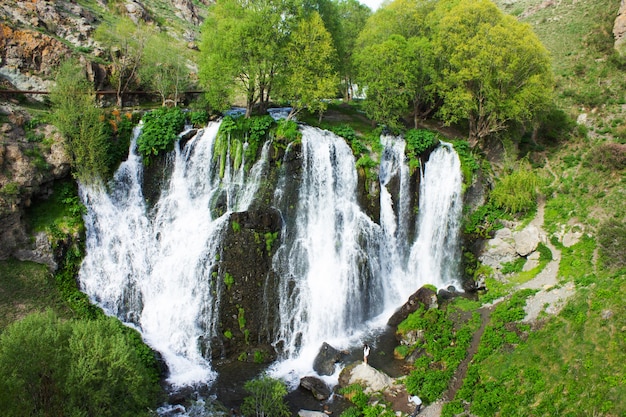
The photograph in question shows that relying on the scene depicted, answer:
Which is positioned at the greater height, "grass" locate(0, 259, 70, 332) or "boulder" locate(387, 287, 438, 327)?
"grass" locate(0, 259, 70, 332)

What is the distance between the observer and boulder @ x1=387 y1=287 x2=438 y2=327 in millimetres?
23858

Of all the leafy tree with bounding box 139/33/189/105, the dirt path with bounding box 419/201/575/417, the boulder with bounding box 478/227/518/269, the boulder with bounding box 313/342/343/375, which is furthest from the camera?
the leafy tree with bounding box 139/33/189/105

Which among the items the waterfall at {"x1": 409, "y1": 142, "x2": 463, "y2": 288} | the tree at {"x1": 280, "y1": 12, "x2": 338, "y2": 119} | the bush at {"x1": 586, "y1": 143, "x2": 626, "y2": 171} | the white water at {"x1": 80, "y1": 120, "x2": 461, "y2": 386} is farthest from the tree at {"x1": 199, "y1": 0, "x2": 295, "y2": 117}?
the bush at {"x1": 586, "y1": 143, "x2": 626, "y2": 171}

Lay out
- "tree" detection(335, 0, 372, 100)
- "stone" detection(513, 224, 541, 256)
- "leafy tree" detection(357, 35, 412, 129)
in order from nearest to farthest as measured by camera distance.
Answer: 1. "stone" detection(513, 224, 541, 256)
2. "leafy tree" detection(357, 35, 412, 129)
3. "tree" detection(335, 0, 372, 100)

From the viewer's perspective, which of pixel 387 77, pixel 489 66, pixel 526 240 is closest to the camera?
pixel 526 240

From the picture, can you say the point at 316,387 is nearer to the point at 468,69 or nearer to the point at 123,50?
the point at 468,69

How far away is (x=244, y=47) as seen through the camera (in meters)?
26.8

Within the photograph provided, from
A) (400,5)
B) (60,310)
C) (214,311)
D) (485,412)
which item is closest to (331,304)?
(214,311)

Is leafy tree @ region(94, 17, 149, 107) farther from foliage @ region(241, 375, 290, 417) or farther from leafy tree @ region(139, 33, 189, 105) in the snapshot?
foliage @ region(241, 375, 290, 417)

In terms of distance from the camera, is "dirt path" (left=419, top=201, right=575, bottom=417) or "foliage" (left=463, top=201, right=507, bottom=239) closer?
"dirt path" (left=419, top=201, right=575, bottom=417)

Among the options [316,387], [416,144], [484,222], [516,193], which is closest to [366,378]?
[316,387]

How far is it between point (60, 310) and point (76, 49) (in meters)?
20.2

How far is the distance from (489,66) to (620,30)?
2146 centimetres

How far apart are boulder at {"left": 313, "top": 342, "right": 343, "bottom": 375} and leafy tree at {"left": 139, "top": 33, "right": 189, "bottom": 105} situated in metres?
20.1
